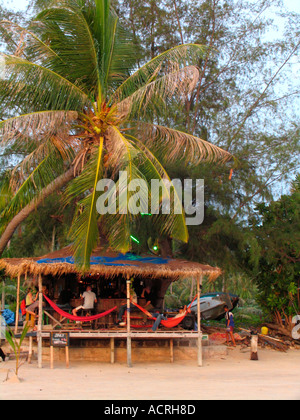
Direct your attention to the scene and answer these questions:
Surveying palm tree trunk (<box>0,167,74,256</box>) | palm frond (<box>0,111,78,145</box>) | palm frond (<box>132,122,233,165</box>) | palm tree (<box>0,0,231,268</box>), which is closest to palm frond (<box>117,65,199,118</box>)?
palm tree (<box>0,0,231,268</box>)

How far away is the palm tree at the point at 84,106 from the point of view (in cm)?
1094

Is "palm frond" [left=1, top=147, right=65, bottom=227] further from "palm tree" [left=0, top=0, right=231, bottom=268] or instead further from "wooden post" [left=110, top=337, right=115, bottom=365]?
"wooden post" [left=110, top=337, right=115, bottom=365]

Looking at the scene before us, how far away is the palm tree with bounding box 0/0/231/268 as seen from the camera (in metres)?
10.9

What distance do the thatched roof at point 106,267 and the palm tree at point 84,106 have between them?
32.4 inches

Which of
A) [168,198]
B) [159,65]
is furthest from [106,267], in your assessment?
[159,65]

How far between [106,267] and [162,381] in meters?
3.14

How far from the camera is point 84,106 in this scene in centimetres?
1228

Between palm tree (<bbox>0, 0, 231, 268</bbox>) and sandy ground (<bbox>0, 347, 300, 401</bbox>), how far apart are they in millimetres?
2795

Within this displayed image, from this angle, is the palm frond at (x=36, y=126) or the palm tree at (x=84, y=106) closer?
the palm frond at (x=36, y=126)

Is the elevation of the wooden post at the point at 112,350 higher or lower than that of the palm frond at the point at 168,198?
lower

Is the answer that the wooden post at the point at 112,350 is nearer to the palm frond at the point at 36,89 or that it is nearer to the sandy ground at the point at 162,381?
the sandy ground at the point at 162,381

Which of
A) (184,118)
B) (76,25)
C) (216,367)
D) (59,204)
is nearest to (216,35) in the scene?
(184,118)

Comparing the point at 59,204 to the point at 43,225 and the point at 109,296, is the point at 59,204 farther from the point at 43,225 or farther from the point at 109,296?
the point at 109,296

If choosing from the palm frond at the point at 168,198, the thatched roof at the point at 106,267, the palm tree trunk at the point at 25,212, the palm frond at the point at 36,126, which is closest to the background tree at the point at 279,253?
the thatched roof at the point at 106,267
